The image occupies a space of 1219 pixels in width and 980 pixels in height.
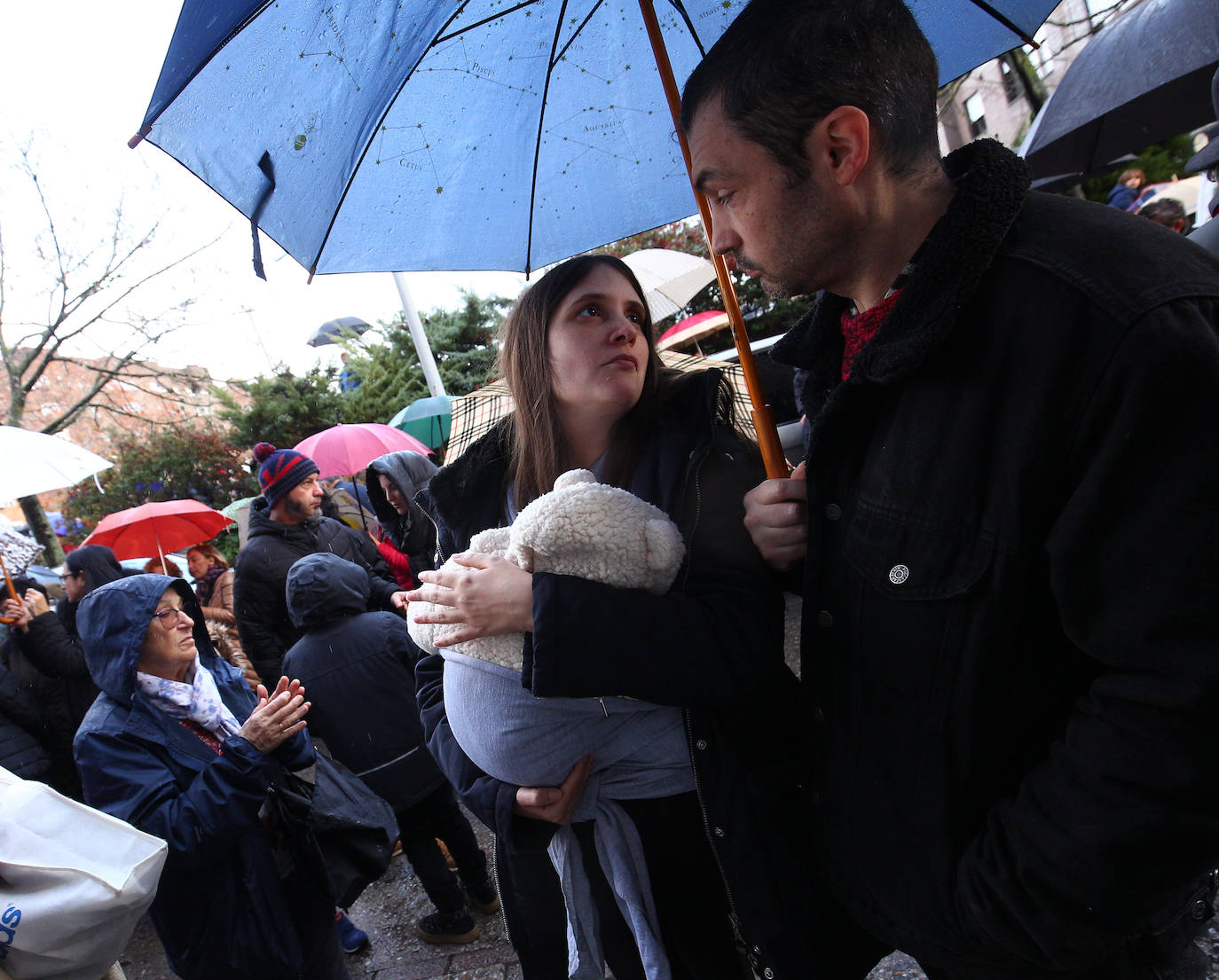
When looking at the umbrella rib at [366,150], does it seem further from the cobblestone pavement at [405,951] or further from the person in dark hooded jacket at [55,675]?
the person in dark hooded jacket at [55,675]

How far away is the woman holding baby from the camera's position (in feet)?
4.49

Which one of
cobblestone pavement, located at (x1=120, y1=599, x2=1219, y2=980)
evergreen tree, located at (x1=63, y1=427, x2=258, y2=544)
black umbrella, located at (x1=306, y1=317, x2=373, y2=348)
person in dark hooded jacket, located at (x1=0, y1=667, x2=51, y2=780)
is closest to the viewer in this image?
cobblestone pavement, located at (x1=120, y1=599, x2=1219, y2=980)

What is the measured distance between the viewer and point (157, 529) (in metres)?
6.79

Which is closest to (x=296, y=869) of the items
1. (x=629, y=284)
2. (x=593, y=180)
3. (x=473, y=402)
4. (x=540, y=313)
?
(x=473, y=402)

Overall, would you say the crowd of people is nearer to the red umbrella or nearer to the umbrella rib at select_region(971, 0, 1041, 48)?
the umbrella rib at select_region(971, 0, 1041, 48)

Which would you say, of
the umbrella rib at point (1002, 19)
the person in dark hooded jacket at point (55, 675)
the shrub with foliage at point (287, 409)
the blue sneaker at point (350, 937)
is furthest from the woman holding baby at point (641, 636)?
the shrub with foliage at point (287, 409)

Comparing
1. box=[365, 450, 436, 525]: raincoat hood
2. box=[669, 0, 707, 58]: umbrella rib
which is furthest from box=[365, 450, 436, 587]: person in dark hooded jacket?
box=[669, 0, 707, 58]: umbrella rib

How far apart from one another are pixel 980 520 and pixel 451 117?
5.25 ft

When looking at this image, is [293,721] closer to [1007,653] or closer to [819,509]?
[819,509]

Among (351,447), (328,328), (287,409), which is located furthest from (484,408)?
(328,328)

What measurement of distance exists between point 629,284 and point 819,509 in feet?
3.56

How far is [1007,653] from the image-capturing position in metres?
1.03

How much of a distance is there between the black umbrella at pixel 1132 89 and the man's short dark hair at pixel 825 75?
11.4ft

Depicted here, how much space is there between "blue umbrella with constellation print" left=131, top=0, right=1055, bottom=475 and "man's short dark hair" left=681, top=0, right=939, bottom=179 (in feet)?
1.43
